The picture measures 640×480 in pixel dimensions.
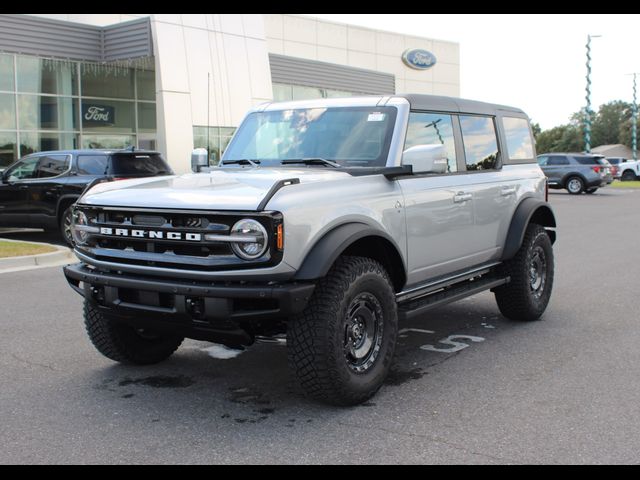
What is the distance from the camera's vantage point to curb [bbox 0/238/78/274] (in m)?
10.8

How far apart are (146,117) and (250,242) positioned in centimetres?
2613

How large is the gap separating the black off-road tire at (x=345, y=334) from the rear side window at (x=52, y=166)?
1018cm

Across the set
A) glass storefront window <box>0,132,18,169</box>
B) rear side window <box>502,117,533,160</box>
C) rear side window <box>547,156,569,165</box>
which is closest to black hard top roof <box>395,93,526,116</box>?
rear side window <box>502,117,533,160</box>

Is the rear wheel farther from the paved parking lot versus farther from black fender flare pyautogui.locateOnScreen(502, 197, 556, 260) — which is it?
black fender flare pyautogui.locateOnScreen(502, 197, 556, 260)

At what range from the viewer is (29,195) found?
45.3 feet

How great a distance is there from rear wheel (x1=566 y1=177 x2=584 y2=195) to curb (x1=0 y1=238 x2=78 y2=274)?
24.3 metres

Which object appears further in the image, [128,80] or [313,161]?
[128,80]

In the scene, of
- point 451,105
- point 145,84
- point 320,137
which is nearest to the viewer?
point 320,137

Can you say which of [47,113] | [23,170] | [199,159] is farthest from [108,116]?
[199,159]

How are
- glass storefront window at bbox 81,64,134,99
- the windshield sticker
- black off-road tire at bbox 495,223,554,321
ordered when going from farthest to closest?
glass storefront window at bbox 81,64,134,99
black off-road tire at bbox 495,223,554,321
the windshield sticker

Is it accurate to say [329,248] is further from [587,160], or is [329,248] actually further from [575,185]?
[587,160]

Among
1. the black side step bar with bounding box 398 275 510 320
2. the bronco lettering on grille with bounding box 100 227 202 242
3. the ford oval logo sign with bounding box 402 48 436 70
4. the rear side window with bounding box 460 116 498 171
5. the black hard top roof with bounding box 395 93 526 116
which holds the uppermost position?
the ford oval logo sign with bounding box 402 48 436 70

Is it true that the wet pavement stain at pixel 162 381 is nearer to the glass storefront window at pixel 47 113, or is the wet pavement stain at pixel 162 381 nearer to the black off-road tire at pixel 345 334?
the black off-road tire at pixel 345 334

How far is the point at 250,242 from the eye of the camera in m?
4.25
